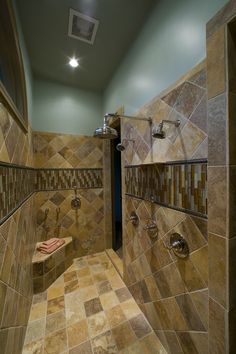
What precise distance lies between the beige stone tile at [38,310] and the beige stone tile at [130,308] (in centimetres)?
76

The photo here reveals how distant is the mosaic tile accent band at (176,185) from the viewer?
811 millimetres

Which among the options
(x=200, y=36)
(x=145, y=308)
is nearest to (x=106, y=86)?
(x=200, y=36)

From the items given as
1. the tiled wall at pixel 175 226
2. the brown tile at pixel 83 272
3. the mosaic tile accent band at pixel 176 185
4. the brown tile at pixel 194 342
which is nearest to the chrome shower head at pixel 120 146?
the tiled wall at pixel 175 226

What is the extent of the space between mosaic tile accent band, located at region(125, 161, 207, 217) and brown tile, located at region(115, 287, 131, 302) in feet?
3.72

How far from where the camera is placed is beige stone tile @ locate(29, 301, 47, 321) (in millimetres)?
1388

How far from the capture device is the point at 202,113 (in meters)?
0.79

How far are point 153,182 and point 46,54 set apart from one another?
1840 millimetres

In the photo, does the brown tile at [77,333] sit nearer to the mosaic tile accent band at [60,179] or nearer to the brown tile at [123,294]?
the brown tile at [123,294]

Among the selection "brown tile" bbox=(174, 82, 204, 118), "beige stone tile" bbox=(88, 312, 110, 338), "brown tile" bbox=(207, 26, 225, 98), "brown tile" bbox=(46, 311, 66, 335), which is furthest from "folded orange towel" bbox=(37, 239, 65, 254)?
"brown tile" bbox=(207, 26, 225, 98)

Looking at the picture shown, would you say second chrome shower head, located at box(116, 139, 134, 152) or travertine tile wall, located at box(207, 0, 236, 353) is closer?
travertine tile wall, located at box(207, 0, 236, 353)

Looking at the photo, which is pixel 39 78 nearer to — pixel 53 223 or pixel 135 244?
pixel 53 223

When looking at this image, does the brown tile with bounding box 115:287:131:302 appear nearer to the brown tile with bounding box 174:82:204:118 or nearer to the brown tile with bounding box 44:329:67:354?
the brown tile with bounding box 44:329:67:354

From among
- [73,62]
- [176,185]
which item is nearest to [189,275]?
[176,185]

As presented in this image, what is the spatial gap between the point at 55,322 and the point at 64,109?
98.4 inches
